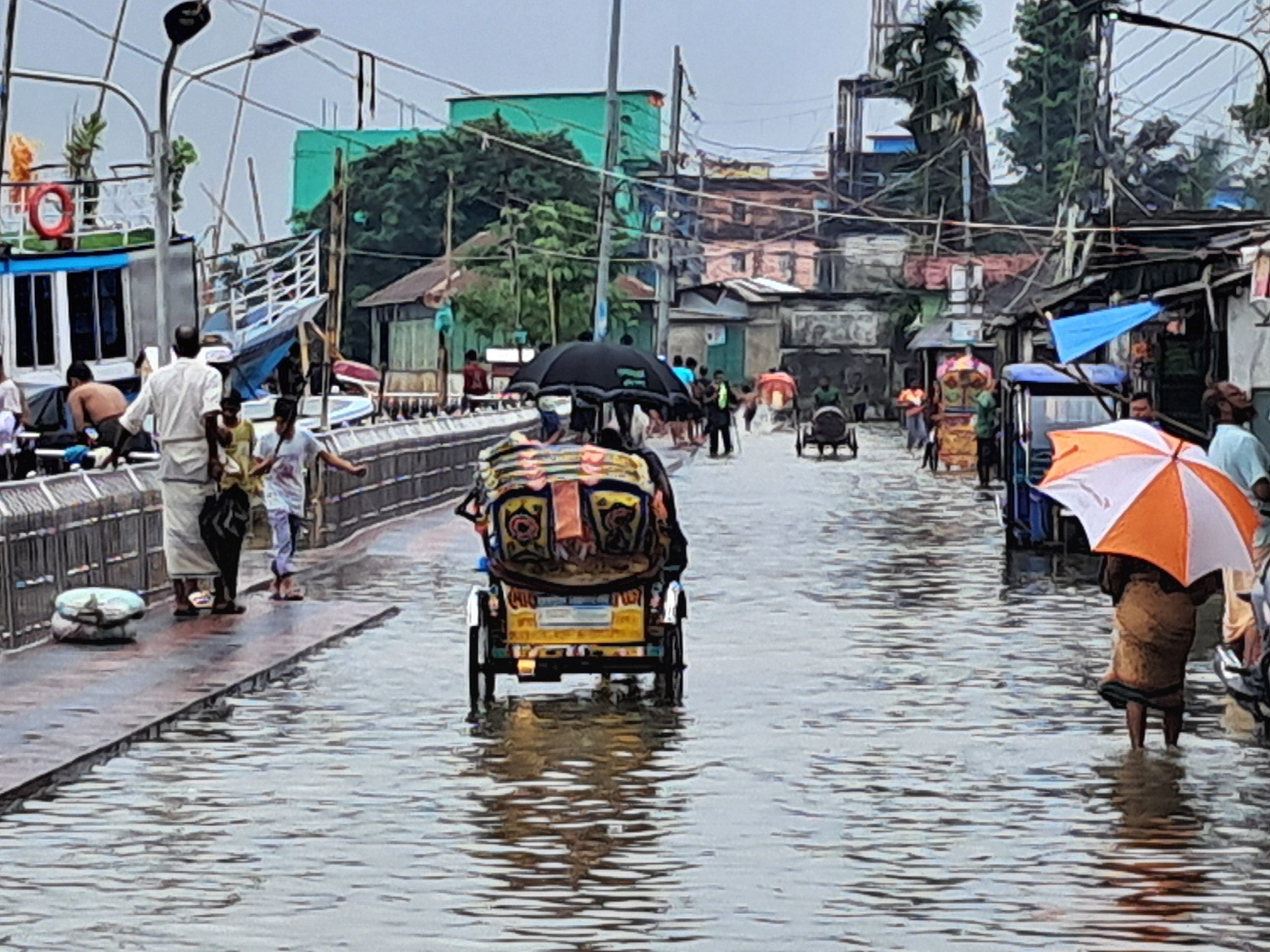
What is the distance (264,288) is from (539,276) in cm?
3454

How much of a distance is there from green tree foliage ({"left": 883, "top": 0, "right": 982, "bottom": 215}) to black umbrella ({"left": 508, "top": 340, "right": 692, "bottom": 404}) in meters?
64.3

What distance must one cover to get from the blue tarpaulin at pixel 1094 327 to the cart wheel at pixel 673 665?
11.8 m

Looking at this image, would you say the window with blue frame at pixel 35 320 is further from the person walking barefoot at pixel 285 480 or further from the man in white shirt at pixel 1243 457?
the man in white shirt at pixel 1243 457

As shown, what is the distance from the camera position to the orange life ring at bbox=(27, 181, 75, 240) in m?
37.6

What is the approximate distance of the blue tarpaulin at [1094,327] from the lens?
2591 centimetres

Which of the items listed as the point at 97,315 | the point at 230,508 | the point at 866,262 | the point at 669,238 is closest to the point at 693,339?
the point at 866,262

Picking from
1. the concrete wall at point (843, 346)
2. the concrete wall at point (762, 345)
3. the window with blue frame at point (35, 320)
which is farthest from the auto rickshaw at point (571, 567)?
the concrete wall at point (762, 345)

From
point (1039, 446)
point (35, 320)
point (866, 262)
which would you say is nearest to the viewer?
point (1039, 446)

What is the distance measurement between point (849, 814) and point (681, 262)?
306ft

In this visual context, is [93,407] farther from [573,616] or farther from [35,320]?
[35,320]

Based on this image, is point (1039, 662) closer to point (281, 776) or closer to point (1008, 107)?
point (281, 776)

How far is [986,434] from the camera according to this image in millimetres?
39438

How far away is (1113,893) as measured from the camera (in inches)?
344

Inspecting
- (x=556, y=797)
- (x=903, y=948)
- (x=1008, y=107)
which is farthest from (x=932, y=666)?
(x=1008, y=107)
